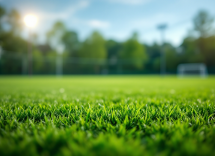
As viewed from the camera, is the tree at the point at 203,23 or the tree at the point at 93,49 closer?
the tree at the point at 203,23

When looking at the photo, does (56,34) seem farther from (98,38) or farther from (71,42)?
(98,38)

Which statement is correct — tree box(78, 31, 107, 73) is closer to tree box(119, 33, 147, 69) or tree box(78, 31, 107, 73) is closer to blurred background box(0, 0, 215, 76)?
blurred background box(0, 0, 215, 76)

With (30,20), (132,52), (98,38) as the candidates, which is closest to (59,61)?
(30,20)

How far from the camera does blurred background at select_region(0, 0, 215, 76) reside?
1071 inches

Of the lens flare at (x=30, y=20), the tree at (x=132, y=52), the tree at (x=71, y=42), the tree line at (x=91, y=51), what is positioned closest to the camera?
the lens flare at (x=30, y=20)

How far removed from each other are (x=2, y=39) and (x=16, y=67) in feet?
25.5

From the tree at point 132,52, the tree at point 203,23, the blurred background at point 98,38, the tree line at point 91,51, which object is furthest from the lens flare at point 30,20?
the tree at point 203,23

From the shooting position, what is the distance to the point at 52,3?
33250 millimetres

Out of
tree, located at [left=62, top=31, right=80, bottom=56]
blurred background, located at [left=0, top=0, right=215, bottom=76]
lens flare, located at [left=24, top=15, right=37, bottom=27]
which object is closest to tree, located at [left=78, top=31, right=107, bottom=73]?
blurred background, located at [left=0, top=0, right=215, bottom=76]

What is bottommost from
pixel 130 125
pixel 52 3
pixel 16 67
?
pixel 130 125

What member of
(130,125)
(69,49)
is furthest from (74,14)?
(130,125)

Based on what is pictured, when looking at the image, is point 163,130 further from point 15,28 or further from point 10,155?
point 15,28

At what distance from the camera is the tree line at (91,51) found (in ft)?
90.9

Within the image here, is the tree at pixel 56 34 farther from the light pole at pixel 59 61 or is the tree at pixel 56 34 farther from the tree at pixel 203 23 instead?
the tree at pixel 203 23
